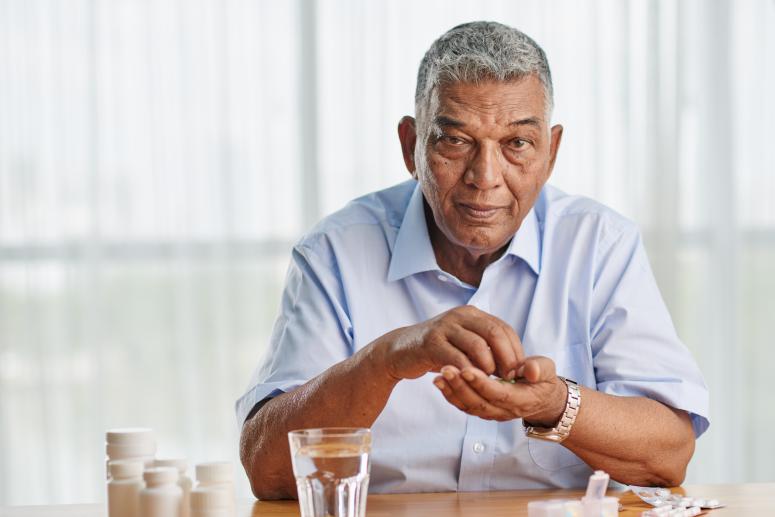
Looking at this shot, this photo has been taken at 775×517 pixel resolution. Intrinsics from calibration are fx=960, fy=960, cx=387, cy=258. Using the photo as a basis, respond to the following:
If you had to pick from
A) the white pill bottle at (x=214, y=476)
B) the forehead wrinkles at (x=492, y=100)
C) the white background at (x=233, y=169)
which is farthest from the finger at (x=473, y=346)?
the white background at (x=233, y=169)

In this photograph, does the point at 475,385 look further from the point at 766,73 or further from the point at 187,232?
the point at 766,73

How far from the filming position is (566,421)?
1741 mm

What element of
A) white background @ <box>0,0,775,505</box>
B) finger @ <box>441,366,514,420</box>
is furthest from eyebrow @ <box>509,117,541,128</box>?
white background @ <box>0,0,775,505</box>

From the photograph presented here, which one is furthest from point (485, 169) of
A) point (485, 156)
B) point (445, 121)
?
point (445, 121)

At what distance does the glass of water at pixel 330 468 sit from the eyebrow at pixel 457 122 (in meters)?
0.84

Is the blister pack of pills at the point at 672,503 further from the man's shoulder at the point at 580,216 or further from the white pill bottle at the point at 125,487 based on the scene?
the white pill bottle at the point at 125,487

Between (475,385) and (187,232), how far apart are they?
2339 mm

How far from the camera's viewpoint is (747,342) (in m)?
3.80

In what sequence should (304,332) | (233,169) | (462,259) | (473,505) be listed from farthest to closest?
(233,169), (462,259), (304,332), (473,505)

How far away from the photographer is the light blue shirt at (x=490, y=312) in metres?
1.98

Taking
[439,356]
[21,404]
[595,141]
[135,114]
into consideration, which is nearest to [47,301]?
[21,404]

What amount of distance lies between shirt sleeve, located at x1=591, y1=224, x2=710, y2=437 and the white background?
1633mm

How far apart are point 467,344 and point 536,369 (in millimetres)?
128

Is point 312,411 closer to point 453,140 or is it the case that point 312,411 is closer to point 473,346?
point 473,346
